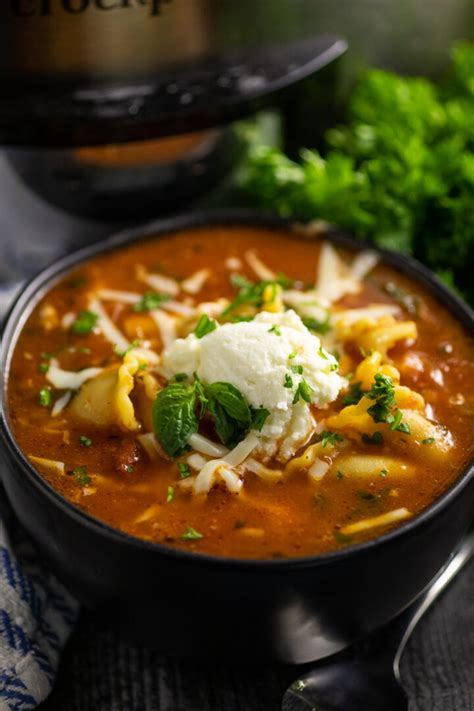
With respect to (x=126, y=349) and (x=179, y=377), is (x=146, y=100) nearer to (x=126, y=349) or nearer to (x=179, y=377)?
(x=126, y=349)

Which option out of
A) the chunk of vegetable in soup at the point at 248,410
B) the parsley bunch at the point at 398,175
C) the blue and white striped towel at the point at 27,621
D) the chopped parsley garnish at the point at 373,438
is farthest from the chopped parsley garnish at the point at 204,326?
the parsley bunch at the point at 398,175

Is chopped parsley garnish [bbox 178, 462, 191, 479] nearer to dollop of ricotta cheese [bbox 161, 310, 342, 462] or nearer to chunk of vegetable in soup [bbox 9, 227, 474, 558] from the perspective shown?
chunk of vegetable in soup [bbox 9, 227, 474, 558]

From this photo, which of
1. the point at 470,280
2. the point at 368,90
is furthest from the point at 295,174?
the point at 470,280

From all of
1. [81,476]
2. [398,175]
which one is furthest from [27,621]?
[398,175]

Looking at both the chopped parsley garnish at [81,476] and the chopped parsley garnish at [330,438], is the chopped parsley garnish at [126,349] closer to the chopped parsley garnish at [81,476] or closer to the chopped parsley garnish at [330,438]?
the chopped parsley garnish at [81,476]

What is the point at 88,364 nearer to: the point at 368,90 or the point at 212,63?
the point at 212,63

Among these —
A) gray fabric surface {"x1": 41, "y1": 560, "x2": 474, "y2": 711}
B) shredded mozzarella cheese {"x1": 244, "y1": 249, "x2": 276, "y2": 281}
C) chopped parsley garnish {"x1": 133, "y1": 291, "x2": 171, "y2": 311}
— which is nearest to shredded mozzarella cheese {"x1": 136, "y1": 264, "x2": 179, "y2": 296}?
chopped parsley garnish {"x1": 133, "y1": 291, "x2": 171, "y2": 311}
